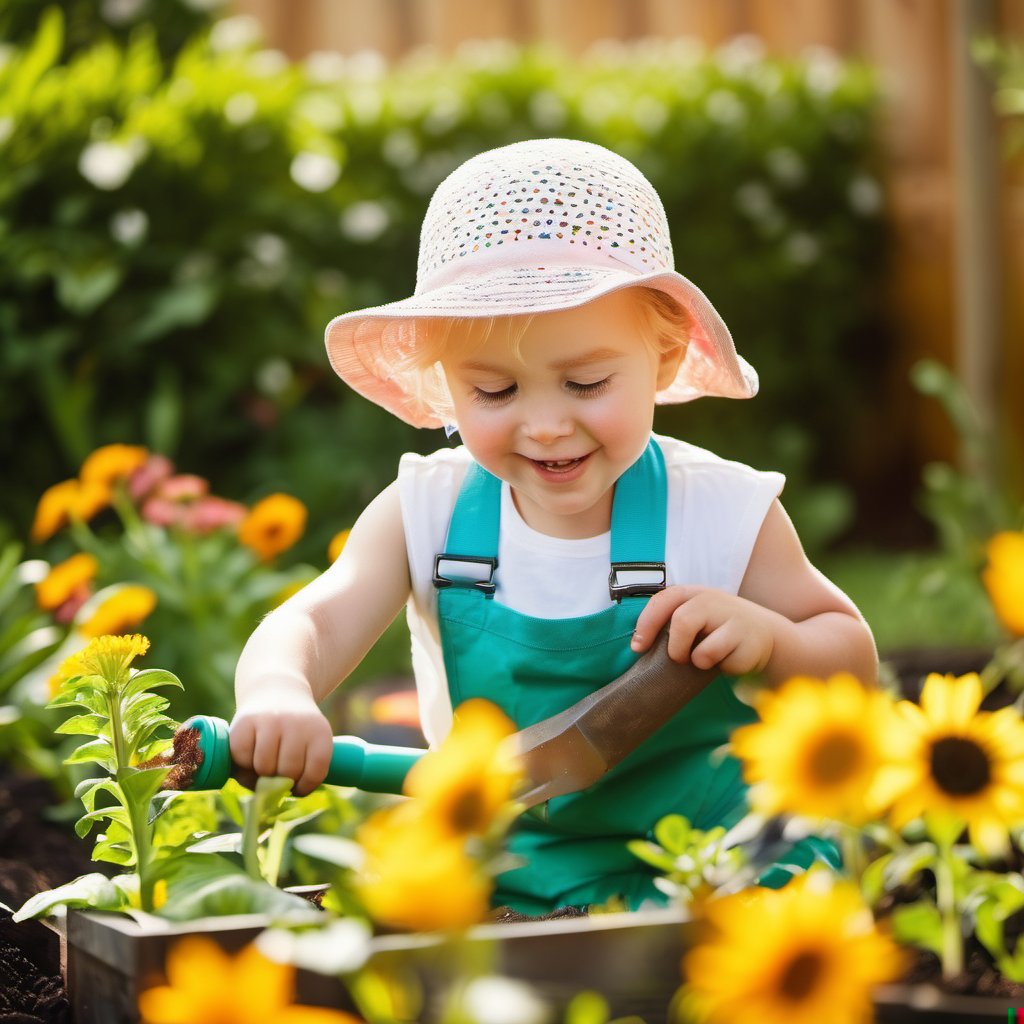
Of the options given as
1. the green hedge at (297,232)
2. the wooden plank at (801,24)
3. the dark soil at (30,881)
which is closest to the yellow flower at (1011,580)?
the dark soil at (30,881)

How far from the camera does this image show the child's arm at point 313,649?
136 cm

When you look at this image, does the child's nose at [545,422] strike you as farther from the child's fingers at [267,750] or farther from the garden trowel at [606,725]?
the child's fingers at [267,750]

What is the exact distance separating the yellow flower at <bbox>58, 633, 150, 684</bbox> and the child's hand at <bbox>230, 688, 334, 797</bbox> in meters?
0.13

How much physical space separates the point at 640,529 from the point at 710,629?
30 cm

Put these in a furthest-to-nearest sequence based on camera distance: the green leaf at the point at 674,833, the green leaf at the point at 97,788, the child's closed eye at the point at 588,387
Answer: the child's closed eye at the point at 588,387
the green leaf at the point at 674,833
the green leaf at the point at 97,788

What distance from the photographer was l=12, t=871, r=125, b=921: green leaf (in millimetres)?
1241

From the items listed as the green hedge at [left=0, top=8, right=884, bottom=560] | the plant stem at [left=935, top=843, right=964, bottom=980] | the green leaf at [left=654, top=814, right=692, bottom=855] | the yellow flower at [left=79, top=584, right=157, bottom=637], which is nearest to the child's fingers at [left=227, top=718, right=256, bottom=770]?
the green leaf at [left=654, top=814, right=692, bottom=855]

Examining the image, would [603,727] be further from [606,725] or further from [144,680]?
[144,680]

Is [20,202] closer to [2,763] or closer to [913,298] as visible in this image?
[2,763]

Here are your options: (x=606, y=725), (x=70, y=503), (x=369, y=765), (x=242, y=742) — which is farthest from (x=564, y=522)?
(x=70, y=503)

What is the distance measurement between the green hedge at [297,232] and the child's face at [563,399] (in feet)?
7.41

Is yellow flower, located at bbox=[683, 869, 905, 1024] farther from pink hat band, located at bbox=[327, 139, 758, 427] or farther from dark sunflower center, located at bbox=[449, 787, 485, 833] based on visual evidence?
pink hat band, located at bbox=[327, 139, 758, 427]

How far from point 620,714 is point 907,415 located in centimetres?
472

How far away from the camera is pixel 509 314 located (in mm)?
1561
